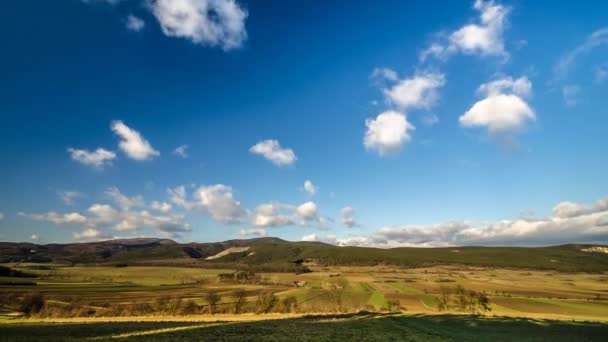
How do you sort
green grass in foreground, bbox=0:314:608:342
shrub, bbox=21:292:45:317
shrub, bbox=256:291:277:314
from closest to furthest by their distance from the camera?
1. green grass in foreground, bbox=0:314:608:342
2. shrub, bbox=21:292:45:317
3. shrub, bbox=256:291:277:314

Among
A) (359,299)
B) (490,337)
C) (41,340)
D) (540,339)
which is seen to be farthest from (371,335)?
(359,299)

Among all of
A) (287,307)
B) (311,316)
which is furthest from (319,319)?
(287,307)

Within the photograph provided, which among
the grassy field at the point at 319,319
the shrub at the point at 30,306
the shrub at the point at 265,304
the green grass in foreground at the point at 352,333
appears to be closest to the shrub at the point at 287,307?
the grassy field at the point at 319,319

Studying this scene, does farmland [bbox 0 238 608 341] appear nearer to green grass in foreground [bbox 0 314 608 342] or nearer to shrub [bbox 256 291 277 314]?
green grass in foreground [bbox 0 314 608 342]

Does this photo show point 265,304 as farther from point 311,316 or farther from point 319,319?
point 319,319

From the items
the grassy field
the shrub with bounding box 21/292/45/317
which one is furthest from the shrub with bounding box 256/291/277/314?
the shrub with bounding box 21/292/45/317

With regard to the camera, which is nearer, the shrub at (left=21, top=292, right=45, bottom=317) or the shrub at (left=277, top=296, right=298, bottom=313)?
the shrub at (left=21, top=292, right=45, bottom=317)

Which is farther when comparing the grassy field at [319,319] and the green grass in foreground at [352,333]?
the grassy field at [319,319]

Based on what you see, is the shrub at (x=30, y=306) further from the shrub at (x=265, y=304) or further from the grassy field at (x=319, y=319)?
the shrub at (x=265, y=304)

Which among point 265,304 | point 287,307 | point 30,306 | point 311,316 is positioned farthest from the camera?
point 287,307

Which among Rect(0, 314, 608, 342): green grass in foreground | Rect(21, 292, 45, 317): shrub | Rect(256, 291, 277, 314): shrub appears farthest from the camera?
Rect(256, 291, 277, 314): shrub

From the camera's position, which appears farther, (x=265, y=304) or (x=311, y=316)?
(x=265, y=304)

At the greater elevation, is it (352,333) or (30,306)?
(30,306)

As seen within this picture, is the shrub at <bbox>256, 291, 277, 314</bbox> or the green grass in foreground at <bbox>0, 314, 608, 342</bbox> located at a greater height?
the green grass in foreground at <bbox>0, 314, 608, 342</bbox>
